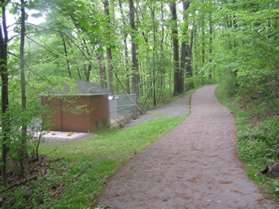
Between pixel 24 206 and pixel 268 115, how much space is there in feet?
23.6

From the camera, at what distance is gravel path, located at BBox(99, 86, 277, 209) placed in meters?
4.33

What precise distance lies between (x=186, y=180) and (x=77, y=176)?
2234 mm

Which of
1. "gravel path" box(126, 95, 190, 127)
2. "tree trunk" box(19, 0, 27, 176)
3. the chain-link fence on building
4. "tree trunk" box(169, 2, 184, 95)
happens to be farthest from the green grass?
"tree trunk" box(169, 2, 184, 95)

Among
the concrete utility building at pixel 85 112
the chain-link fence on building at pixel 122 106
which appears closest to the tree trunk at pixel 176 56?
the chain-link fence on building at pixel 122 106

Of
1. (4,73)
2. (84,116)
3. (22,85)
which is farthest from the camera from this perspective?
(84,116)

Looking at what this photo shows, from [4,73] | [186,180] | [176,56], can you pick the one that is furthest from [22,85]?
[176,56]

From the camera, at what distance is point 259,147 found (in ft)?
21.9

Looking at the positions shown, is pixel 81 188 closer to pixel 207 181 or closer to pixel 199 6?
pixel 207 181

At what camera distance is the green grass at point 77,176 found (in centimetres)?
495

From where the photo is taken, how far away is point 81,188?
5.31 meters

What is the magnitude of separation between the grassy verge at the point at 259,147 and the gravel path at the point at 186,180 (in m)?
0.18

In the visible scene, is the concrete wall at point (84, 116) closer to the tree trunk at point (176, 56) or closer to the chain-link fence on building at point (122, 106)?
the chain-link fence on building at point (122, 106)

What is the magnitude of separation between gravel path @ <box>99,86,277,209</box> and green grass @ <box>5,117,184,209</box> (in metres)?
0.31

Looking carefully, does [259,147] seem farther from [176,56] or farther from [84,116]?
[176,56]
